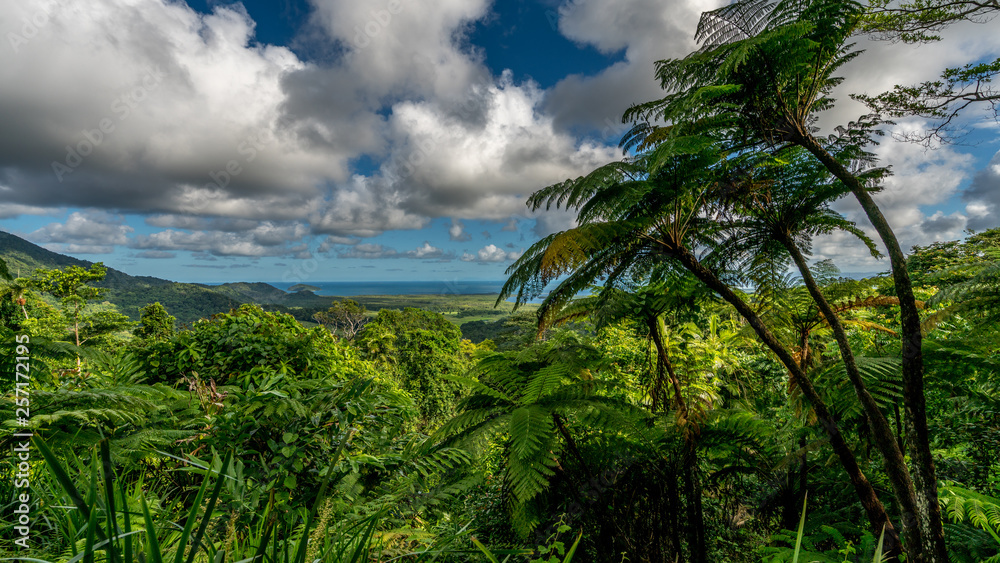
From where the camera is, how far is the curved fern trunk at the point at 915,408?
2.10 metres

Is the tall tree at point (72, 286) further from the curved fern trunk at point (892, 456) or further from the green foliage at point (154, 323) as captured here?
the curved fern trunk at point (892, 456)

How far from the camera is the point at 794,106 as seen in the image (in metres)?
2.67

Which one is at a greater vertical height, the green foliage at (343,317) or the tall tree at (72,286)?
the tall tree at (72,286)

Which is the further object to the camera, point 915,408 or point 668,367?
point 668,367

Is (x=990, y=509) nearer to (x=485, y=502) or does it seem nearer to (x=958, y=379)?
(x=958, y=379)

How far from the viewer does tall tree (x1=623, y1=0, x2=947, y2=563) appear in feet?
7.20

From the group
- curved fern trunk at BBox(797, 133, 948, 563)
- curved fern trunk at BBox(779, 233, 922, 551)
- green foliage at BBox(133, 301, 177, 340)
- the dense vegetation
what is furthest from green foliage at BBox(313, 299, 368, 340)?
curved fern trunk at BBox(797, 133, 948, 563)

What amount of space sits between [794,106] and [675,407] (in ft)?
7.59

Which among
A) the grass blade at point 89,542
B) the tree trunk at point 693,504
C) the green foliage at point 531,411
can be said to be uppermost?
the grass blade at point 89,542

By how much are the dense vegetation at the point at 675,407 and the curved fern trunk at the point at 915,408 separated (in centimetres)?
1

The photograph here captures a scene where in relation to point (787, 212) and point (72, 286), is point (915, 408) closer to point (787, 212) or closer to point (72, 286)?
point (787, 212)

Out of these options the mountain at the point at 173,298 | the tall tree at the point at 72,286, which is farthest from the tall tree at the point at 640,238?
the mountain at the point at 173,298

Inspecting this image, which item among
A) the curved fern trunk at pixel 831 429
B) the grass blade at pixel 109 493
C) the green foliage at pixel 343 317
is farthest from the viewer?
the green foliage at pixel 343 317

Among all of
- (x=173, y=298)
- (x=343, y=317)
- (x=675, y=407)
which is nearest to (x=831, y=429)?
(x=675, y=407)
